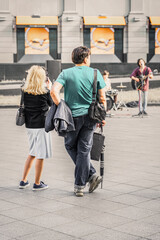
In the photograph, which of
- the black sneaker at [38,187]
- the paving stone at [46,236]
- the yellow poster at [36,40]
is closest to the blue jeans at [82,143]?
the black sneaker at [38,187]

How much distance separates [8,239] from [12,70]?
29.5m

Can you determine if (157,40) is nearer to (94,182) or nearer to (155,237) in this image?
(94,182)

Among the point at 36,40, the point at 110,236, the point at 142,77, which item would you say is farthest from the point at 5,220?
the point at 36,40

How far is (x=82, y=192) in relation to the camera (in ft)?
20.8

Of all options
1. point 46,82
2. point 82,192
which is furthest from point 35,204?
point 46,82

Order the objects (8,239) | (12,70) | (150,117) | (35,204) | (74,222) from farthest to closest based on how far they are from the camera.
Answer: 1. (12,70)
2. (150,117)
3. (35,204)
4. (74,222)
5. (8,239)

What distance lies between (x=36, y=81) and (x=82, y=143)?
98cm

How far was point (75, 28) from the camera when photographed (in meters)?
34.5

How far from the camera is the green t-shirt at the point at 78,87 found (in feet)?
20.7

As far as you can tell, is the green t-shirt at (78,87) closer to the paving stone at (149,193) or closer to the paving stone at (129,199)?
the paving stone at (129,199)

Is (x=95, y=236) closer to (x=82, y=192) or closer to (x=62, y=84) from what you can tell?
(x=82, y=192)

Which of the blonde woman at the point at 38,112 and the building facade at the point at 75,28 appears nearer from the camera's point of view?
the blonde woman at the point at 38,112

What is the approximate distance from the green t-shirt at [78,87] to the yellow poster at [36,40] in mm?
28866

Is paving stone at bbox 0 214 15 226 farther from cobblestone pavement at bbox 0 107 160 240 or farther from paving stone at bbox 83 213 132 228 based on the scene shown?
paving stone at bbox 83 213 132 228
